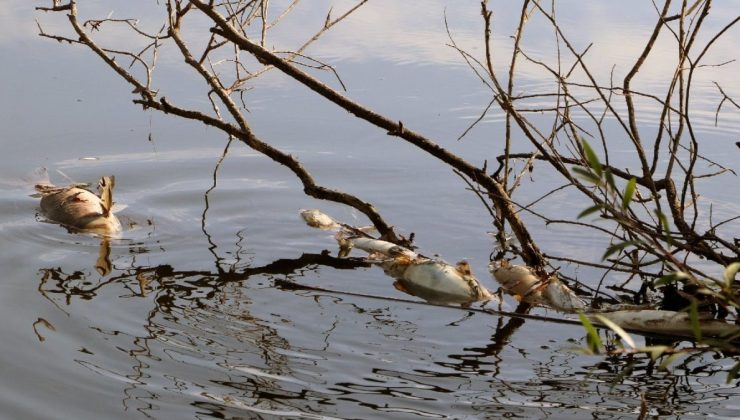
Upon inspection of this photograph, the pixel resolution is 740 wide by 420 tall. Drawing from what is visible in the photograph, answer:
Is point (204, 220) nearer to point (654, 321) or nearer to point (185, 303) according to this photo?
point (185, 303)

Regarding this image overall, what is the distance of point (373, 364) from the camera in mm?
3215

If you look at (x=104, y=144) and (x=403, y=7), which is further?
(x=403, y=7)

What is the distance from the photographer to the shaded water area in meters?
3.01

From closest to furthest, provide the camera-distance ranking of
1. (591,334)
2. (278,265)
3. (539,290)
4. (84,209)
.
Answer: (591,334) → (539,290) → (278,265) → (84,209)

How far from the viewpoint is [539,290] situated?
3875 mm

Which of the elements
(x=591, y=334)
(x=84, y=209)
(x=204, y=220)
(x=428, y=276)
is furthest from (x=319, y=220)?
(x=591, y=334)

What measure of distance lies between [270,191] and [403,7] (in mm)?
3036

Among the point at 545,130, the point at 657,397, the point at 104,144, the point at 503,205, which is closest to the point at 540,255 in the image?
the point at 503,205

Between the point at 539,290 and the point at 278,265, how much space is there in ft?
3.29

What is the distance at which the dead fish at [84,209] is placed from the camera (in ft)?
14.3

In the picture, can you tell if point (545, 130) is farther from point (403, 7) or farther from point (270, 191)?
point (403, 7)

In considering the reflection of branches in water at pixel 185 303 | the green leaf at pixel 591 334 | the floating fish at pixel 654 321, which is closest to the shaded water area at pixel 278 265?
the reflection of branches in water at pixel 185 303

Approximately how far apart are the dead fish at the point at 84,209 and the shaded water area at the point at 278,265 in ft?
0.26

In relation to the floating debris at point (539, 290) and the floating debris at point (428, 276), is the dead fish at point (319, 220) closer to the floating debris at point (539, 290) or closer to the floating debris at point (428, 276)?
the floating debris at point (428, 276)
